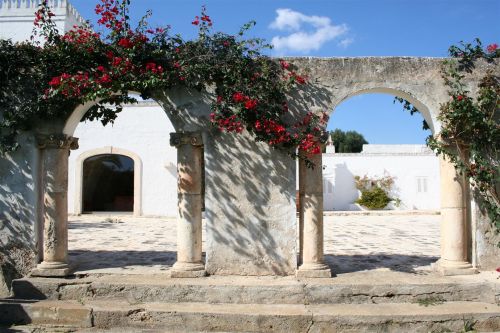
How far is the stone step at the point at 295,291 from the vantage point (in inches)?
198

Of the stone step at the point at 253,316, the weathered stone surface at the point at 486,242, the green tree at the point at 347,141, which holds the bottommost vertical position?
the stone step at the point at 253,316

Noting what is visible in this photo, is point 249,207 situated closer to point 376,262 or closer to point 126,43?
point 376,262

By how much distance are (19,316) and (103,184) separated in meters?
12.9

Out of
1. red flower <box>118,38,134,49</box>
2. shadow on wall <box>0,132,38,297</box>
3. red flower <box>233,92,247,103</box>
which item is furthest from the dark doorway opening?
red flower <box>233,92,247,103</box>

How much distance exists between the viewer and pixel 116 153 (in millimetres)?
16891

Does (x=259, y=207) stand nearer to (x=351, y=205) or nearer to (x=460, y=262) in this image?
(x=460, y=262)

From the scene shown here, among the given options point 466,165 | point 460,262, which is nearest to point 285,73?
point 466,165

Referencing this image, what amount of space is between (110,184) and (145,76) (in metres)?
12.9

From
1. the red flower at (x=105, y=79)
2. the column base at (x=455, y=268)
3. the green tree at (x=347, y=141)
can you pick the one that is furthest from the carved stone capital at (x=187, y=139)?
the green tree at (x=347, y=141)

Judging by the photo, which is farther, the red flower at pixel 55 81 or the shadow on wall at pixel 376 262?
the shadow on wall at pixel 376 262

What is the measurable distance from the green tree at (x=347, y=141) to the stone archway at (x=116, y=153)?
3329cm

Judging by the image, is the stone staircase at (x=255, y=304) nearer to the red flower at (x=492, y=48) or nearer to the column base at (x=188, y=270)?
the column base at (x=188, y=270)

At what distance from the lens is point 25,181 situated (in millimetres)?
5738

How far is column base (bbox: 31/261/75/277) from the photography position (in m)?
5.43
